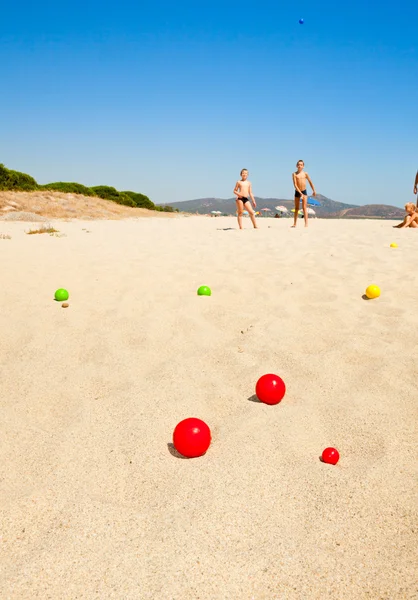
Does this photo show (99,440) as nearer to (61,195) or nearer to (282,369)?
(282,369)

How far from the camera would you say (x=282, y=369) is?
11.3ft

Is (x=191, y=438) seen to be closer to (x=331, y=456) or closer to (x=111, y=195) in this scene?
(x=331, y=456)

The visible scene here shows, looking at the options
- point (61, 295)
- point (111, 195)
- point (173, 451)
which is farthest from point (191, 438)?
point (111, 195)

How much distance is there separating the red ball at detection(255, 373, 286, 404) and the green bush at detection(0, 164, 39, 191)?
2568 centimetres

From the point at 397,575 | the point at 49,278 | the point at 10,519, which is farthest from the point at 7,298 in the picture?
the point at 397,575

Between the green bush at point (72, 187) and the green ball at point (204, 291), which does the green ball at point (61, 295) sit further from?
the green bush at point (72, 187)

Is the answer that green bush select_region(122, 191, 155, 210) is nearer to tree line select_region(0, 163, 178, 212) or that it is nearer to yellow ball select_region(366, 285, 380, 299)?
tree line select_region(0, 163, 178, 212)

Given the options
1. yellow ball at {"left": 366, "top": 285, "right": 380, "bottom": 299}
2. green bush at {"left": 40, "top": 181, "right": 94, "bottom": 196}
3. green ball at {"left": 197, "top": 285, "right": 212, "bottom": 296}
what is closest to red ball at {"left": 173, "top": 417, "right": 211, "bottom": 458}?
green ball at {"left": 197, "top": 285, "right": 212, "bottom": 296}

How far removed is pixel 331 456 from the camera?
7.55 ft

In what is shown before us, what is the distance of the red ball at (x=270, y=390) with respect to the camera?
9.50 ft

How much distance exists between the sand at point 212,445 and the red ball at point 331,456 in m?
0.04

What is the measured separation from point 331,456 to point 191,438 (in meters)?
0.82

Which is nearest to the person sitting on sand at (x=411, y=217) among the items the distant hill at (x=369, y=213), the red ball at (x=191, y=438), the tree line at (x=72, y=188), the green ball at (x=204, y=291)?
the green ball at (x=204, y=291)

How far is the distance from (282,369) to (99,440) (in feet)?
5.36
